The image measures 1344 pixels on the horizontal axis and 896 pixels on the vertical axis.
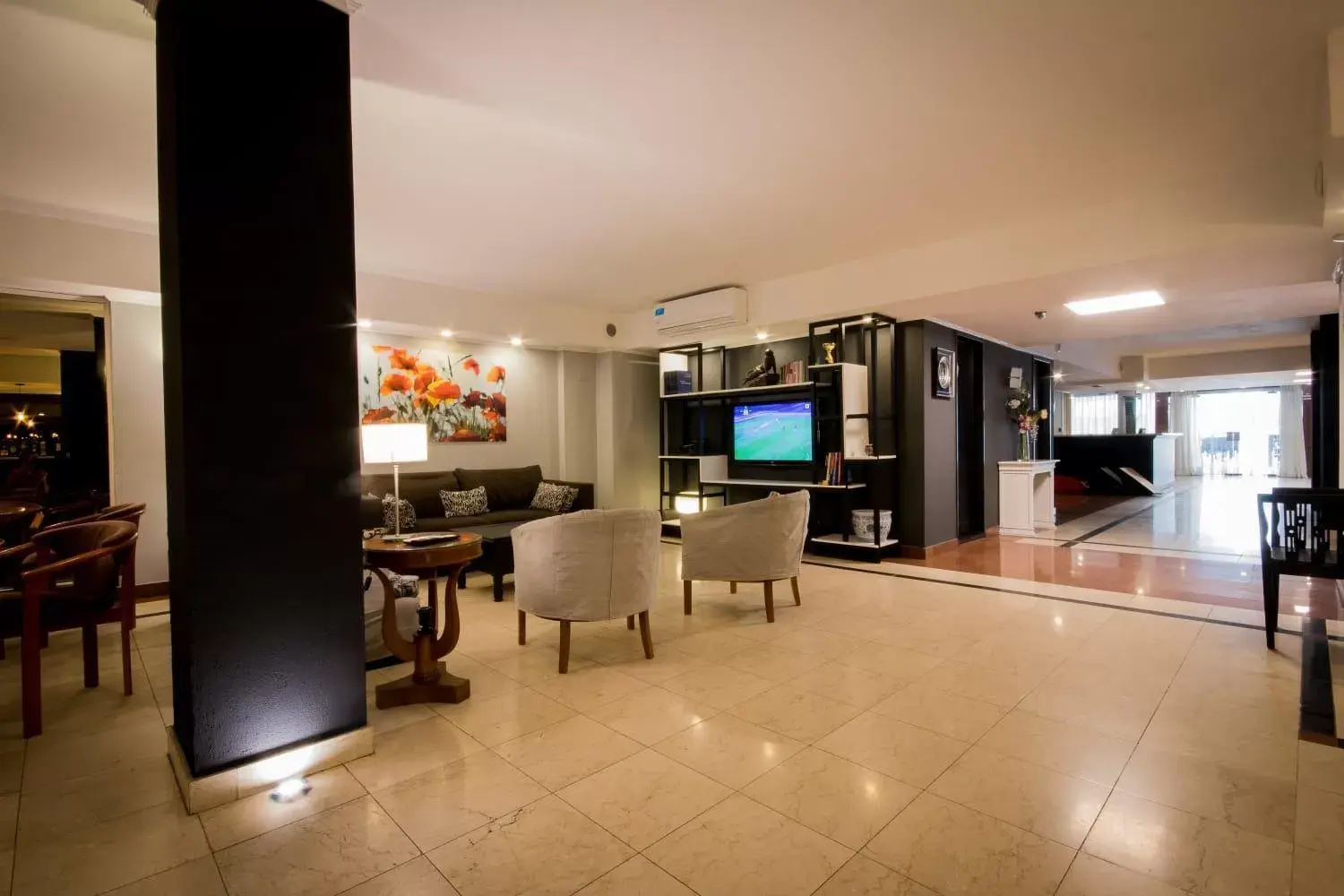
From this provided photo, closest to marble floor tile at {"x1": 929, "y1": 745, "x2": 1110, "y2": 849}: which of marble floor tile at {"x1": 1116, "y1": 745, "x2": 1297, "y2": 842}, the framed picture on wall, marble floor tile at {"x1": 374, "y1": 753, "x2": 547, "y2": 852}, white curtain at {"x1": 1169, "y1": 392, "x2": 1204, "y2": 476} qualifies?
marble floor tile at {"x1": 1116, "y1": 745, "x2": 1297, "y2": 842}

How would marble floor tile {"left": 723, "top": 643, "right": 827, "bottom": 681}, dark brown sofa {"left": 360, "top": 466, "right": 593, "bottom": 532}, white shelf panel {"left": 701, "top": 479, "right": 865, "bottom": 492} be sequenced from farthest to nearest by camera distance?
white shelf panel {"left": 701, "top": 479, "right": 865, "bottom": 492}, dark brown sofa {"left": 360, "top": 466, "right": 593, "bottom": 532}, marble floor tile {"left": 723, "top": 643, "right": 827, "bottom": 681}

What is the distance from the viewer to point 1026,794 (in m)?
2.09

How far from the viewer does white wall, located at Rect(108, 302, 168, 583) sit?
16.0 feet

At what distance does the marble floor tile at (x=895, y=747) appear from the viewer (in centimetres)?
224

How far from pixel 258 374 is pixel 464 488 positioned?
4.54 meters

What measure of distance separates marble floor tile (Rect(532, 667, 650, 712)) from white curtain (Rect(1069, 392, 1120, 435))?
17422mm

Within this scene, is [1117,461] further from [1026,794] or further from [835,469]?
[1026,794]

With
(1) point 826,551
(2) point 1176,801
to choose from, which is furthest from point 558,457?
(2) point 1176,801

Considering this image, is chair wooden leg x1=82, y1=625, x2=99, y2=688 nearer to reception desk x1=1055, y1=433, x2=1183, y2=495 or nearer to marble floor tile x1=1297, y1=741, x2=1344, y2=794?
marble floor tile x1=1297, y1=741, x2=1344, y2=794

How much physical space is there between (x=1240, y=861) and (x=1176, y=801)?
0.29m

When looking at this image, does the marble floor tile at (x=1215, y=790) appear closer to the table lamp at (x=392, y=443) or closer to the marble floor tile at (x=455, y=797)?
the marble floor tile at (x=455, y=797)

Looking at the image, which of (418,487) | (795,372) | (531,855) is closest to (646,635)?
(531,855)

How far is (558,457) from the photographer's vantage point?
7805mm

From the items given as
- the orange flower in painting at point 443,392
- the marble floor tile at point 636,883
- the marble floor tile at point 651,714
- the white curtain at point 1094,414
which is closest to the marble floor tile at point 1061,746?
the marble floor tile at point 651,714
